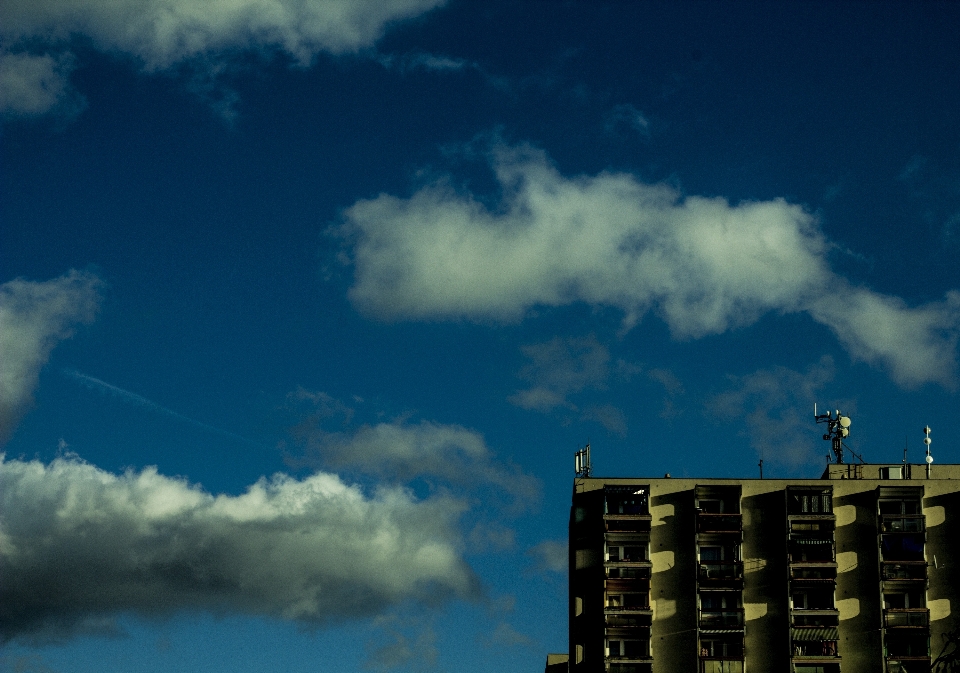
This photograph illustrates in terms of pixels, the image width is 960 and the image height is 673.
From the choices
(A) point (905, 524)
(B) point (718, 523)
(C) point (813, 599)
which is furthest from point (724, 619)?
(A) point (905, 524)

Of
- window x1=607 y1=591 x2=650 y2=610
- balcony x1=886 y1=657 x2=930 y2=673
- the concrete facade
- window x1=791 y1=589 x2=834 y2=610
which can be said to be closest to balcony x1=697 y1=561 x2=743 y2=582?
the concrete facade

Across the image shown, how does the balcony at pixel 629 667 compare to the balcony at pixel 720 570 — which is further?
the balcony at pixel 720 570

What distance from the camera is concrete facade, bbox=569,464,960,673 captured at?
134m

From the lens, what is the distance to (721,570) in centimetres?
13650

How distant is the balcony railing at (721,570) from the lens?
136 metres

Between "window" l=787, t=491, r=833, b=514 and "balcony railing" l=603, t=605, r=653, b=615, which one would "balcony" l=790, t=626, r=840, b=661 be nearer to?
"window" l=787, t=491, r=833, b=514

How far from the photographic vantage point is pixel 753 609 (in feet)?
447

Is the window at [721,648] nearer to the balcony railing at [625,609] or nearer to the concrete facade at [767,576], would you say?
the concrete facade at [767,576]

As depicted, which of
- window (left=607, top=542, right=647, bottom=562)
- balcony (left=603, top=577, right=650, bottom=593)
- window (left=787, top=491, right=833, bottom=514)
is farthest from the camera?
window (left=607, top=542, right=647, bottom=562)

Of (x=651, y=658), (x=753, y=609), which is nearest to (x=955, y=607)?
(x=753, y=609)

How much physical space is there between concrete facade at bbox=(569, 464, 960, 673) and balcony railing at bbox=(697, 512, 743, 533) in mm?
142

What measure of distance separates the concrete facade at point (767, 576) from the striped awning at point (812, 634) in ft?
0.32

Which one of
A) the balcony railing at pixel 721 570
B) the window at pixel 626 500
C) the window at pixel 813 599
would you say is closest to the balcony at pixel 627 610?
the balcony railing at pixel 721 570

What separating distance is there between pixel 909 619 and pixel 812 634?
388 inches
